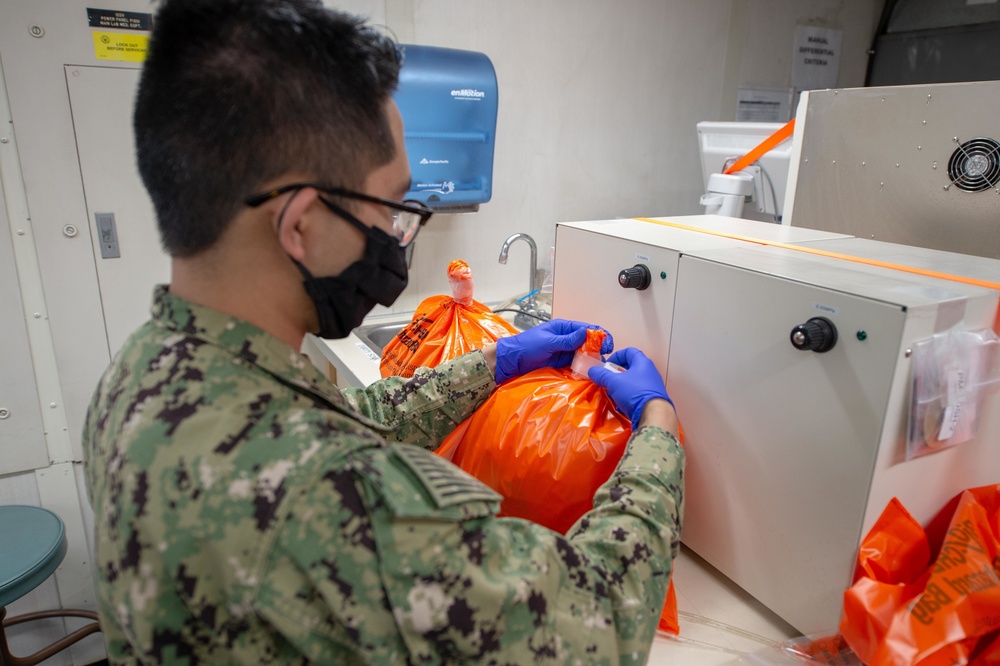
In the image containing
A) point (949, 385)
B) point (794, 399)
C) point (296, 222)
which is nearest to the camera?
point (296, 222)

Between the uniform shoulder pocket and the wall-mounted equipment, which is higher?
the wall-mounted equipment

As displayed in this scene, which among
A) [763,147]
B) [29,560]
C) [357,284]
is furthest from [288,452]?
[763,147]

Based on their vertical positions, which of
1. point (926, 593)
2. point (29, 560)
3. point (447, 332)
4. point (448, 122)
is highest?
point (448, 122)

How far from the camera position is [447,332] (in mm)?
1397

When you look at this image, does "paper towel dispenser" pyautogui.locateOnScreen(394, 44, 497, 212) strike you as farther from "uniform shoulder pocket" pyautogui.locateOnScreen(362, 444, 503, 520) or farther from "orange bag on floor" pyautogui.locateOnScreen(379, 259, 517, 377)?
"uniform shoulder pocket" pyautogui.locateOnScreen(362, 444, 503, 520)

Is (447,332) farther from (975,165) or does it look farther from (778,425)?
(975,165)

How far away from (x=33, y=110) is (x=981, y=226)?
229 cm

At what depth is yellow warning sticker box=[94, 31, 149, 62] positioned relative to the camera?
1641 millimetres

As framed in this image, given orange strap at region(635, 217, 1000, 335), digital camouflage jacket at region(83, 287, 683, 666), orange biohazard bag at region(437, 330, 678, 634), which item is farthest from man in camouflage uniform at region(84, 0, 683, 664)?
orange strap at region(635, 217, 1000, 335)

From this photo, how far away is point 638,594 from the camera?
0.67 metres

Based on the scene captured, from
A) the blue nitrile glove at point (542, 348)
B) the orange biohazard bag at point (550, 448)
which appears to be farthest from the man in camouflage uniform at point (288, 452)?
the blue nitrile glove at point (542, 348)

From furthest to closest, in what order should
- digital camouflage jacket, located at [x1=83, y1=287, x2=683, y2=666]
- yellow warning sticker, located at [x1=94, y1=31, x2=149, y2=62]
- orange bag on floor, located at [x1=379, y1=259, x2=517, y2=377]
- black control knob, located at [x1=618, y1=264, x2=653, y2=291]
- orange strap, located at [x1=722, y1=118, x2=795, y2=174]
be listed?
orange strap, located at [x1=722, y1=118, x2=795, y2=174], yellow warning sticker, located at [x1=94, y1=31, x2=149, y2=62], orange bag on floor, located at [x1=379, y1=259, x2=517, y2=377], black control knob, located at [x1=618, y1=264, x2=653, y2=291], digital camouflage jacket, located at [x1=83, y1=287, x2=683, y2=666]

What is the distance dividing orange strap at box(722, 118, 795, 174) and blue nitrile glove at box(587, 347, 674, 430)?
112 cm

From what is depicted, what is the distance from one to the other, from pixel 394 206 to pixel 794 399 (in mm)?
612
